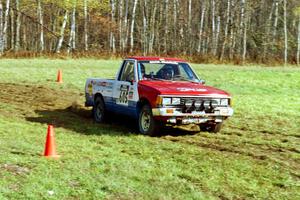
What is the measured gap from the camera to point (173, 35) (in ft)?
198

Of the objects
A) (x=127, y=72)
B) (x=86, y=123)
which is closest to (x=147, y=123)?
(x=127, y=72)

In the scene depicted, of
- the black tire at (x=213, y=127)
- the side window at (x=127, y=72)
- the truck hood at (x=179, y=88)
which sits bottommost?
the black tire at (x=213, y=127)

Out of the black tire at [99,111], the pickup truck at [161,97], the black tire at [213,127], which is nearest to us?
the pickup truck at [161,97]

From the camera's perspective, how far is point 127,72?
1276 centimetres

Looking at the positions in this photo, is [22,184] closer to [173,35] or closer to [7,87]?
[7,87]

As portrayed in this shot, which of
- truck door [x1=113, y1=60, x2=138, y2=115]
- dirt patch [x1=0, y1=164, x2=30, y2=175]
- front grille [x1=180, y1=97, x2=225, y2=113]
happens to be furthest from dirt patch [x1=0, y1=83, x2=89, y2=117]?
dirt patch [x1=0, y1=164, x2=30, y2=175]

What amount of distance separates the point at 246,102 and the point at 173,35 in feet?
143

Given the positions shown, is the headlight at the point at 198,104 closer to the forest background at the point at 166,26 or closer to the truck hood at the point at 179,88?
the truck hood at the point at 179,88

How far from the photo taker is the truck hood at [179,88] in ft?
36.0

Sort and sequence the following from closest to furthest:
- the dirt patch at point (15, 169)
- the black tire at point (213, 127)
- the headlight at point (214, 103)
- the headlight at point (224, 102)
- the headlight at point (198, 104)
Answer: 1. the dirt patch at point (15, 169)
2. the headlight at point (198, 104)
3. the headlight at point (214, 103)
4. the headlight at point (224, 102)
5. the black tire at point (213, 127)

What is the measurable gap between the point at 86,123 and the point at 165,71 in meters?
2.46

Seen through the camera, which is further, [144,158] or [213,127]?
[213,127]

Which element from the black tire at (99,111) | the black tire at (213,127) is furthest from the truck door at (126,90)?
the black tire at (213,127)

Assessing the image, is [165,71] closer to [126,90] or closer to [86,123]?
[126,90]
